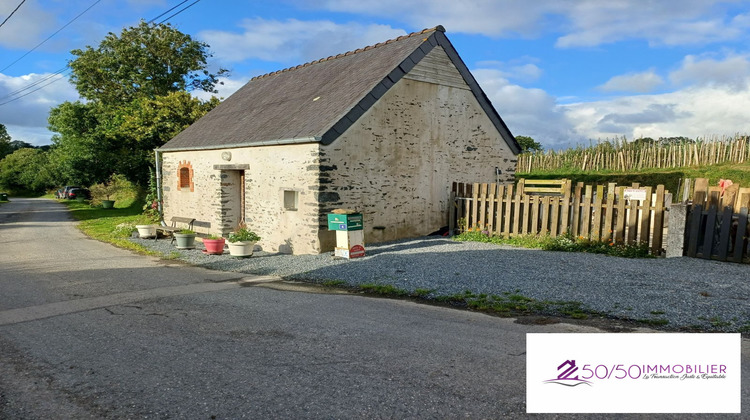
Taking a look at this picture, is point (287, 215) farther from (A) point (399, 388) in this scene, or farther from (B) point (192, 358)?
(A) point (399, 388)

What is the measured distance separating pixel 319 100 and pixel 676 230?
31.3 feet

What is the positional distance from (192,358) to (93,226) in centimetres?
1894

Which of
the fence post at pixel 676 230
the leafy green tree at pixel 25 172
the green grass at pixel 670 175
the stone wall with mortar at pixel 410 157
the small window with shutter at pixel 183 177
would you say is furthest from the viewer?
the leafy green tree at pixel 25 172

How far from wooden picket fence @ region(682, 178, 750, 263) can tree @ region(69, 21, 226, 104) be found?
3051 centimetres

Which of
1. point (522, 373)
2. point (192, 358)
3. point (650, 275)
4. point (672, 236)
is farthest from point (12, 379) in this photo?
point (672, 236)

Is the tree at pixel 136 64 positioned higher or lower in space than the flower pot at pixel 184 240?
higher

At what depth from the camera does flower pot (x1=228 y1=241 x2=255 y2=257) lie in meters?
11.4

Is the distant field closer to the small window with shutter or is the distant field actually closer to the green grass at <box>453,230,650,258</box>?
the green grass at <box>453,230,650,258</box>

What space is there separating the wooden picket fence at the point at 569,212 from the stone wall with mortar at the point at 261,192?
15.1 feet

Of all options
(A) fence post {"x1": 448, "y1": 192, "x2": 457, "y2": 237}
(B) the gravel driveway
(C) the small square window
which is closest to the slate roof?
(C) the small square window

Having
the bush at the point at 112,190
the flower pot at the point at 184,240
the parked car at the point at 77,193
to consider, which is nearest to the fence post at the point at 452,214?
the flower pot at the point at 184,240

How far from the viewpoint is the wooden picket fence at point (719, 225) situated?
8703 millimetres

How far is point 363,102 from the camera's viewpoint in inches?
457

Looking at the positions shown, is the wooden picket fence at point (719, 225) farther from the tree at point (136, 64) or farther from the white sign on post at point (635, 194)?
the tree at point (136, 64)
